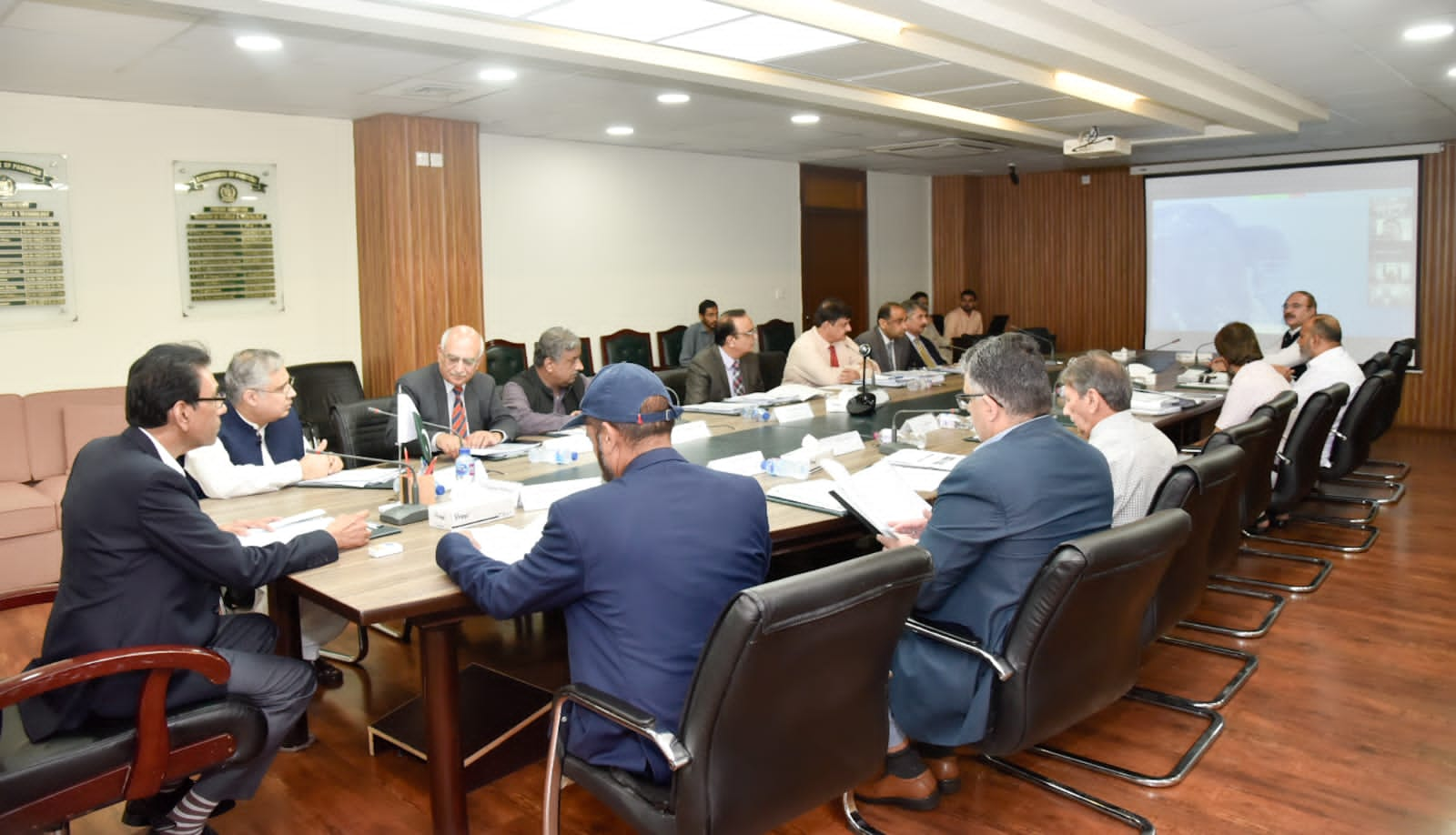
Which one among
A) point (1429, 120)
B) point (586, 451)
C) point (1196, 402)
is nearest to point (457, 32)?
point (586, 451)

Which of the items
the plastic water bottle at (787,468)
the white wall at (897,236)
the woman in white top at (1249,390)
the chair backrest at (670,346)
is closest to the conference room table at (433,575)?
the plastic water bottle at (787,468)

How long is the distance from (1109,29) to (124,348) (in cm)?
560

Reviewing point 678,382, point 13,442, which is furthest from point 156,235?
point 678,382

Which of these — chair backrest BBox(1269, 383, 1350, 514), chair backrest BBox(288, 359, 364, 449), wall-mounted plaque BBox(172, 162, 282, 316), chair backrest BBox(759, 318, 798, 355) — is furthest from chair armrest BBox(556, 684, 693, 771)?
chair backrest BBox(759, 318, 798, 355)

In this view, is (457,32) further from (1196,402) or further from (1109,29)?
(1196,402)

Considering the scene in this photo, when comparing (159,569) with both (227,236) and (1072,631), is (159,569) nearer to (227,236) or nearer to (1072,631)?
(1072,631)

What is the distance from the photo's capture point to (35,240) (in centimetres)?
564

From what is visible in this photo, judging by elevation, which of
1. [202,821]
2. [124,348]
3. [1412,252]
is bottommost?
[202,821]

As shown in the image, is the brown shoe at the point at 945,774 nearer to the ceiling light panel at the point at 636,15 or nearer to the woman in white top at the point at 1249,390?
the woman in white top at the point at 1249,390

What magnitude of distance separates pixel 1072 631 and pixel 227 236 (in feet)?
19.4

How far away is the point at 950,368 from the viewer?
7.26m

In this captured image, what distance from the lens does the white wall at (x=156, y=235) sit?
5.72 meters

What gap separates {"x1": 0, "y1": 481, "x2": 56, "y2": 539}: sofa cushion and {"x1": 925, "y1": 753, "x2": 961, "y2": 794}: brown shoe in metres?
4.26

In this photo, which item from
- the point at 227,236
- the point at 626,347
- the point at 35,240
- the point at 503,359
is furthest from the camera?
the point at 626,347
